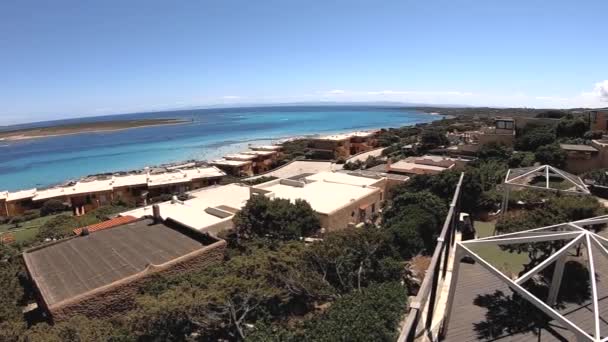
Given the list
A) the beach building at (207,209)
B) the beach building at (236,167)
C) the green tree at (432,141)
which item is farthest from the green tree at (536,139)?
the beach building at (236,167)

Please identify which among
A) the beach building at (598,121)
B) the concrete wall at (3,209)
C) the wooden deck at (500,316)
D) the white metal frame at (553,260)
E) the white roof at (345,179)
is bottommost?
the concrete wall at (3,209)

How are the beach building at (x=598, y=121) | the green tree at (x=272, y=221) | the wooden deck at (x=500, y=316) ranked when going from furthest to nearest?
the beach building at (x=598, y=121), the green tree at (x=272, y=221), the wooden deck at (x=500, y=316)

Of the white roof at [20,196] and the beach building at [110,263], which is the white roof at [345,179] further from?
the white roof at [20,196]

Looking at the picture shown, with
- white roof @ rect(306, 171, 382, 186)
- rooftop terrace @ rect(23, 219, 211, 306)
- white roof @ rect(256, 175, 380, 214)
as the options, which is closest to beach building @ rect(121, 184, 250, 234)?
rooftop terrace @ rect(23, 219, 211, 306)

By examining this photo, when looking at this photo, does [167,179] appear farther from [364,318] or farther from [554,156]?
[554,156]

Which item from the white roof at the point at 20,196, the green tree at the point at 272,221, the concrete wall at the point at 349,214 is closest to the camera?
the green tree at the point at 272,221

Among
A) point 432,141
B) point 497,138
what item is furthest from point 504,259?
point 432,141

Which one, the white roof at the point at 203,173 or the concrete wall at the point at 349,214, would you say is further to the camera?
the white roof at the point at 203,173

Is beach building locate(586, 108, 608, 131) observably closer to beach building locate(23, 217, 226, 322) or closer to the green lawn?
the green lawn

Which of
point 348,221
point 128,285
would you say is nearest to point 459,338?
point 128,285
